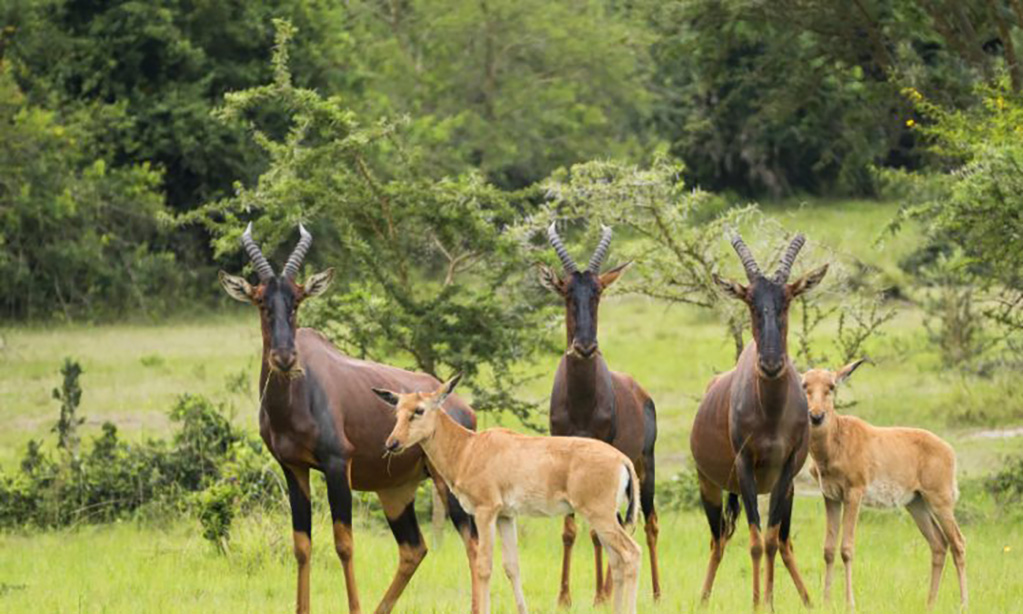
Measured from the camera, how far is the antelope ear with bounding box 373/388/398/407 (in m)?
10.5

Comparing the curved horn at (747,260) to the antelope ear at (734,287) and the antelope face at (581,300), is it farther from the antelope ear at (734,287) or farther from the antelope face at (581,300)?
the antelope face at (581,300)

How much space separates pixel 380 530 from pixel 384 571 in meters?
2.86

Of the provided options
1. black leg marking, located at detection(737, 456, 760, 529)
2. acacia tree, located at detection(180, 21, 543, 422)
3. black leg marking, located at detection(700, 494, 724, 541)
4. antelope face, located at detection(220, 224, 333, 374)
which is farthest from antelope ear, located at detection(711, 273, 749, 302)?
acacia tree, located at detection(180, 21, 543, 422)

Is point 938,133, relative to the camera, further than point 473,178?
Yes

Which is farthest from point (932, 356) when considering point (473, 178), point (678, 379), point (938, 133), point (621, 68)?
point (621, 68)

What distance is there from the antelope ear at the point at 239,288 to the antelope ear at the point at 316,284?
1.10 ft

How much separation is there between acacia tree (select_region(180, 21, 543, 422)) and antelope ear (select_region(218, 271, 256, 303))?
520 centimetres

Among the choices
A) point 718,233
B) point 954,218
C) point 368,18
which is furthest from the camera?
point 368,18

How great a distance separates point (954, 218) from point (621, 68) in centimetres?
3338

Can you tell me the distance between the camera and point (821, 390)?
11.4 metres

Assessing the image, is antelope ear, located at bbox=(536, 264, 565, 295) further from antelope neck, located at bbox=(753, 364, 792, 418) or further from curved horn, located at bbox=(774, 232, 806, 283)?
antelope neck, located at bbox=(753, 364, 792, 418)

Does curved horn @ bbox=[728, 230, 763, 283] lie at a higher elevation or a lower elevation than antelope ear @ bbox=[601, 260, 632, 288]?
higher

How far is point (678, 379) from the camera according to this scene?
1051 inches

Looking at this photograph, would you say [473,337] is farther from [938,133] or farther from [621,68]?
[621,68]
